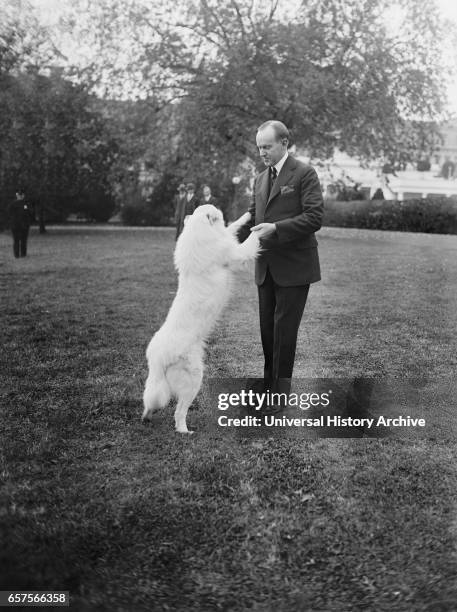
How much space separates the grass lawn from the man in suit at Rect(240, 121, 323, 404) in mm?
1004

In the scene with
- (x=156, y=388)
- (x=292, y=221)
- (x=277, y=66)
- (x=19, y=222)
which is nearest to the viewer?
(x=156, y=388)

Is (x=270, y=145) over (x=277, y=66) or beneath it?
beneath

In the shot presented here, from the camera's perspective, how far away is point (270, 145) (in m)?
5.11

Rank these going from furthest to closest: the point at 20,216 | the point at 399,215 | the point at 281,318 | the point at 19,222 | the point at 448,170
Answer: the point at 448,170 → the point at 399,215 → the point at 20,216 → the point at 19,222 → the point at 281,318

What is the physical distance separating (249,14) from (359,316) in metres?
19.6

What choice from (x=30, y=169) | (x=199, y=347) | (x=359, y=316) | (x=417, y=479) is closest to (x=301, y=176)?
(x=199, y=347)

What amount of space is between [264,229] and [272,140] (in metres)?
0.79

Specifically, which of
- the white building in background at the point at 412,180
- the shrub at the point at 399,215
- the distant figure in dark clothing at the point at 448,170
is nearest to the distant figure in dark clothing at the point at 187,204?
the shrub at the point at 399,215

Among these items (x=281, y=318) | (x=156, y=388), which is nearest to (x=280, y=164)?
(x=281, y=318)

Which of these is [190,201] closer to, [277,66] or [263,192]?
[277,66]

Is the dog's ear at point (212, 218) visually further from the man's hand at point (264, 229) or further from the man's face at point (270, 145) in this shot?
the man's face at point (270, 145)

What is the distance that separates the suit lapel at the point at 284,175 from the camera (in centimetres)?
527

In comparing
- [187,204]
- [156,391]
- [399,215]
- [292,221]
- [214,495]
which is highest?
[399,215]

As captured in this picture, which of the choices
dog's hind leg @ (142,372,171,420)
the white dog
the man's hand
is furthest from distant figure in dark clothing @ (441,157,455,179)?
dog's hind leg @ (142,372,171,420)
